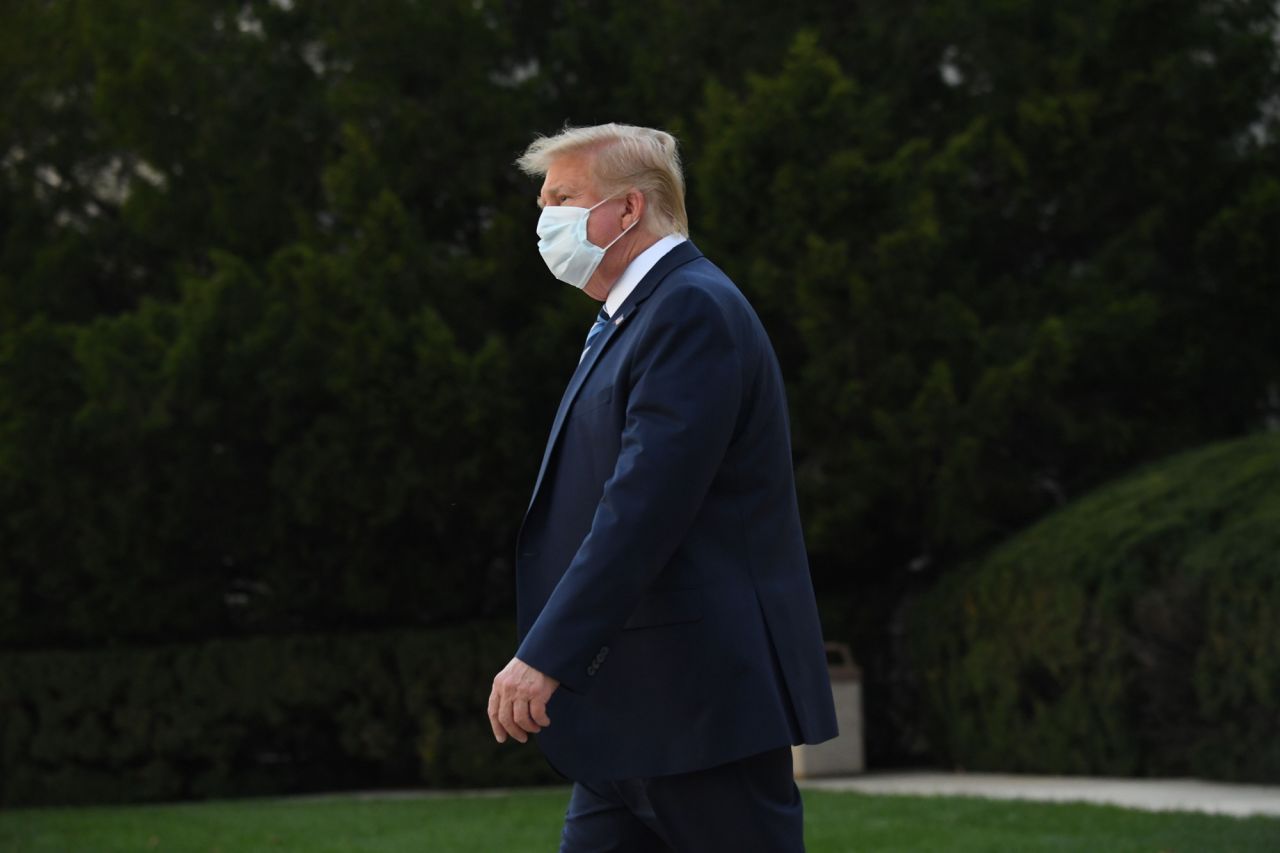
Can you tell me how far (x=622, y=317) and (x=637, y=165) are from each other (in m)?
0.29

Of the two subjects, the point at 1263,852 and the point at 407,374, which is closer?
the point at 1263,852

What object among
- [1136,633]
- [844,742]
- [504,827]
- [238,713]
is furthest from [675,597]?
[238,713]

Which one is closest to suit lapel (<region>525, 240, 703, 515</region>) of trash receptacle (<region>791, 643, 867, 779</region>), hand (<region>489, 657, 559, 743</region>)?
hand (<region>489, 657, 559, 743</region>)

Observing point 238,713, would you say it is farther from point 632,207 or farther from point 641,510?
point 641,510

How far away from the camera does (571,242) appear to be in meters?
3.09

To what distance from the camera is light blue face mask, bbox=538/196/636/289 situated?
308 centimetres

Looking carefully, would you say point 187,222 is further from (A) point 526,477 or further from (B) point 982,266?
(B) point 982,266

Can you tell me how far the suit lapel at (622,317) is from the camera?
117 inches

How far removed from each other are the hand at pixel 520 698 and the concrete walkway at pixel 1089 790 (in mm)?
5450

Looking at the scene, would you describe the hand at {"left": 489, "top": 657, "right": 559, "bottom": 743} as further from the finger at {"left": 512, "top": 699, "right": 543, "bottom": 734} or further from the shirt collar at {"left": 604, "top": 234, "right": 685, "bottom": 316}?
the shirt collar at {"left": 604, "top": 234, "right": 685, "bottom": 316}

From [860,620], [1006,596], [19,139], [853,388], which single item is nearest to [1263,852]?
[1006,596]

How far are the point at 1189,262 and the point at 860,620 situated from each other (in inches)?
132

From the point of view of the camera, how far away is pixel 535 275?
38.7 ft

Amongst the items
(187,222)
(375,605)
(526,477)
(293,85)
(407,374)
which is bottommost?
(375,605)
